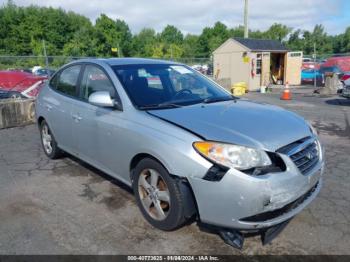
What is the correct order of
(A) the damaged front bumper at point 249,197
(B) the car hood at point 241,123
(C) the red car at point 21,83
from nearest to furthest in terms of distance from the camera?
1. (A) the damaged front bumper at point 249,197
2. (B) the car hood at point 241,123
3. (C) the red car at point 21,83

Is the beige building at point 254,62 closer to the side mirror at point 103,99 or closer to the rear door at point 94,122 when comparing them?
the rear door at point 94,122

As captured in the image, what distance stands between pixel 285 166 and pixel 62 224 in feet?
7.68

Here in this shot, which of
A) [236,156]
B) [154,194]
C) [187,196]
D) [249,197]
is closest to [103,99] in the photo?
[154,194]

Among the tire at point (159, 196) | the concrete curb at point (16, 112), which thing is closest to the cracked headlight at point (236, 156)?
the tire at point (159, 196)

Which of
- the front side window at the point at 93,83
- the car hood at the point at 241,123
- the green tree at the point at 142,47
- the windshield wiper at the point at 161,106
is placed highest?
the green tree at the point at 142,47

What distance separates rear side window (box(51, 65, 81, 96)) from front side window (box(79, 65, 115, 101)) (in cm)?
25

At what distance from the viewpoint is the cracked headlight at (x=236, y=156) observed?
252 cm

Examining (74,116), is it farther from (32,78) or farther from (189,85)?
(32,78)

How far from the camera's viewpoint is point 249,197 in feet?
8.03

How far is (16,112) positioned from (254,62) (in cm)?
1386

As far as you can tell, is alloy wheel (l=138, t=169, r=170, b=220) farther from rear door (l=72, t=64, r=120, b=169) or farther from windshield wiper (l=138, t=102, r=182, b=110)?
windshield wiper (l=138, t=102, r=182, b=110)

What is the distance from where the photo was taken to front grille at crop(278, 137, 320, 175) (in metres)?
2.71

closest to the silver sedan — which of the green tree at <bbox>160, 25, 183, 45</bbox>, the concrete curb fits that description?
the concrete curb

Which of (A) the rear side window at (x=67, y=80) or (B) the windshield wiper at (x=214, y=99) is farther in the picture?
(A) the rear side window at (x=67, y=80)
